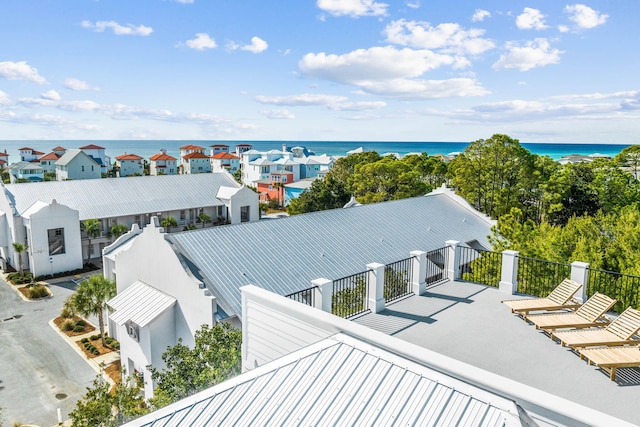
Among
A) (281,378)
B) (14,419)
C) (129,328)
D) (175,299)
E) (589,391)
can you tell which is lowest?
(14,419)

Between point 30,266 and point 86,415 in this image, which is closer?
point 86,415

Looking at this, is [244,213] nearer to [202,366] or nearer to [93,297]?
[93,297]

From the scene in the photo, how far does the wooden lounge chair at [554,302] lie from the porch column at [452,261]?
296cm

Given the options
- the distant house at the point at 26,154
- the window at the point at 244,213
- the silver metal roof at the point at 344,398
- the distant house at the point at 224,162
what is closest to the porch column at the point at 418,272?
the silver metal roof at the point at 344,398

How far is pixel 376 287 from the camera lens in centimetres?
1253

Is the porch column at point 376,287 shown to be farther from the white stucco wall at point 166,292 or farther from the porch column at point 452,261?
the white stucco wall at point 166,292

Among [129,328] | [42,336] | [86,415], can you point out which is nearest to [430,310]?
[86,415]

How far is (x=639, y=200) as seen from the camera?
128 ft

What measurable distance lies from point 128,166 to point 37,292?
8154 centimetres

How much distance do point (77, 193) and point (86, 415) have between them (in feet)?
114

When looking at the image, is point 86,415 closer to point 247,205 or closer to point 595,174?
point 247,205

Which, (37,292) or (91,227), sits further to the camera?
(91,227)

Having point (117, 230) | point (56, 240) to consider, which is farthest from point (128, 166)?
point (56, 240)

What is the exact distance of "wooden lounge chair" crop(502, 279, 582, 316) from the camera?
38.7 ft
